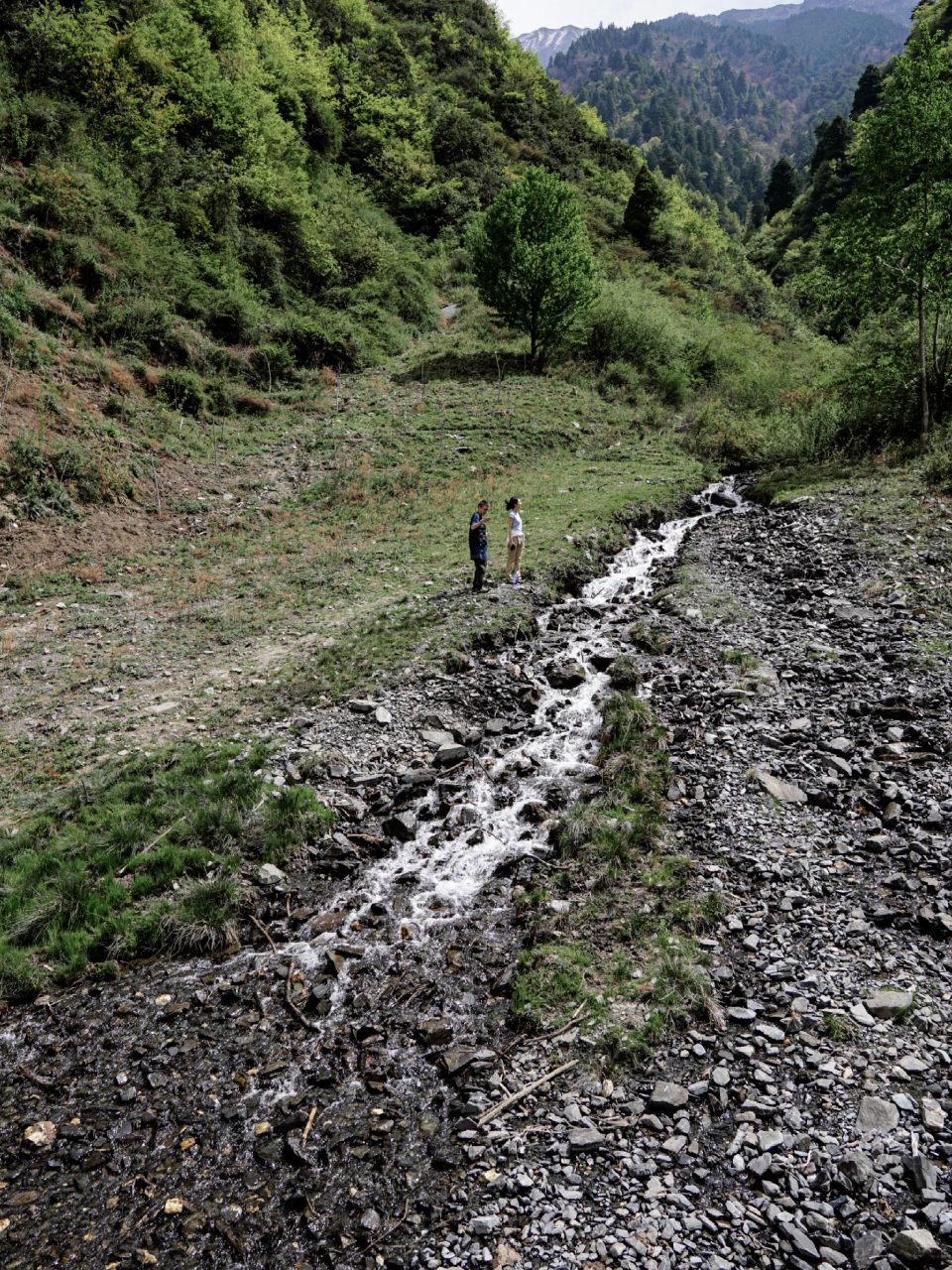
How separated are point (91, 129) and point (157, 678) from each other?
32828 millimetres

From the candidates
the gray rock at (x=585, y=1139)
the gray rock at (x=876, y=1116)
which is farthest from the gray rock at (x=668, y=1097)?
the gray rock at (x=876, y=1116)

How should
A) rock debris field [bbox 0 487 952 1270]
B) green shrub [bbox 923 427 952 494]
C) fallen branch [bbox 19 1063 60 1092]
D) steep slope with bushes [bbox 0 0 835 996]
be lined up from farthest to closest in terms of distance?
1. green shrub [bbox 923 427 952 494]
2. steep slope with bushes [bbox 0 0 835 996]
3. fallen branch [bbox 19 1063 60 1092]
4. rock debris field [bbox 0 487 952 1270]

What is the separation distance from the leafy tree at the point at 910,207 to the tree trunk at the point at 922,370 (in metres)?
0.04

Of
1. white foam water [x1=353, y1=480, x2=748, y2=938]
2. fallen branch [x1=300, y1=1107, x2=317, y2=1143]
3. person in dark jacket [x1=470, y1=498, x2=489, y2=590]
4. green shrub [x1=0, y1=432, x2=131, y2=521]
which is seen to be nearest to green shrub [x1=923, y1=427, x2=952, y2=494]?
white foam water [x1=353, y1=480, x2=748, y2=938]

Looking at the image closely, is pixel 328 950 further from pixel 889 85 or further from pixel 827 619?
pixel 889 85

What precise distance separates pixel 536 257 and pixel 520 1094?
4009 cm

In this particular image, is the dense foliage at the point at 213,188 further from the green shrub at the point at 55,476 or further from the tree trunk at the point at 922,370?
the tree trunk at the point at 922,370

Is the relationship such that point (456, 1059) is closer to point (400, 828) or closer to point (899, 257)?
point (400, 828)

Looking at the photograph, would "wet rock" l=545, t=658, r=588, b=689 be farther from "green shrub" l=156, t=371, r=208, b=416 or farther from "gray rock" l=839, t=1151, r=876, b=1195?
"green shrub" l=156, t=371, r=208, b=416

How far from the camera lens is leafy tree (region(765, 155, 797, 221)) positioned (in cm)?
10325

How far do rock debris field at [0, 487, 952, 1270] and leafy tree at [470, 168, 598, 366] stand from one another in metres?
34.0

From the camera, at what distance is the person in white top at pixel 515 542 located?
16719 mm

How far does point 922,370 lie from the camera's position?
24250mm

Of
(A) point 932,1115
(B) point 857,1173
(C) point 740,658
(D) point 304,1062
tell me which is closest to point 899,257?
(C) point 740,658
